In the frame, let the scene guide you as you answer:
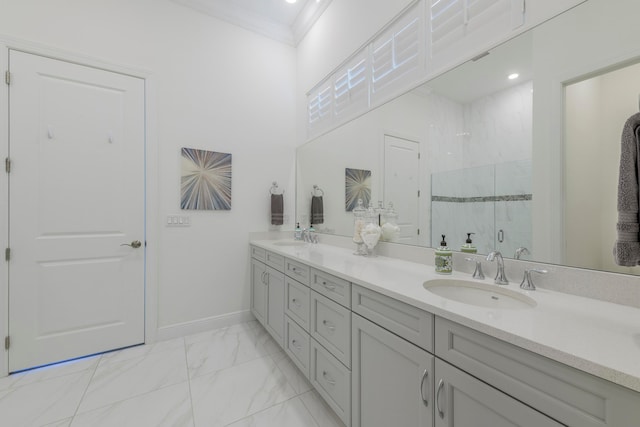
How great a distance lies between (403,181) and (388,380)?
1.26m

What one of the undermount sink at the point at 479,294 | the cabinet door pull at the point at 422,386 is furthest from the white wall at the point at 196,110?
the cabinet door pull at the point at 422,386

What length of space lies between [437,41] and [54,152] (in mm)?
2834

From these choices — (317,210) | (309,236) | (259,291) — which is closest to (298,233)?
(309,236)

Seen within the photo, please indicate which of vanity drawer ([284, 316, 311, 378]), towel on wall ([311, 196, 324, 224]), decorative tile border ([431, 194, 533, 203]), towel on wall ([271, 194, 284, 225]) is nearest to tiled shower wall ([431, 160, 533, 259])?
decorative tile border ([431, 194, 533, 203])

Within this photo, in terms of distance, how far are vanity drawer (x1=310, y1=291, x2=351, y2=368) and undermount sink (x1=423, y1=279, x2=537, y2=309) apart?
0.46 m

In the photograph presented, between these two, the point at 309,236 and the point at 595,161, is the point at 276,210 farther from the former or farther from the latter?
the point at 595,161

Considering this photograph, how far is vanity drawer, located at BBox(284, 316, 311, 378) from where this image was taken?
169cm

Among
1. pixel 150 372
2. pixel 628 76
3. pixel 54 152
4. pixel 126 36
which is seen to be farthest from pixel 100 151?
pixel 628 76

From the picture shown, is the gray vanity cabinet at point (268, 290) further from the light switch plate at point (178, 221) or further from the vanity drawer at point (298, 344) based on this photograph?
the light switch plate at point (178, 221)

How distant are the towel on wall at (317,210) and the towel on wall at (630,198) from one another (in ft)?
7.19

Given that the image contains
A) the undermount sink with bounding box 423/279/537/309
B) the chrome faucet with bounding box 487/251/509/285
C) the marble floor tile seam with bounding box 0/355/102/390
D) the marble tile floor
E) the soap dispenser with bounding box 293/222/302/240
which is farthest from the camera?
the soap dispenser with bounding box 293/222/302/240

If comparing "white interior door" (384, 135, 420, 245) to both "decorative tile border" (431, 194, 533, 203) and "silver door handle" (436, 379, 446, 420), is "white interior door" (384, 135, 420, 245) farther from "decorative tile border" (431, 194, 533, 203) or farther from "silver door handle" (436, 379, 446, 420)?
"silver door handle" (436, 379, 446, 420)

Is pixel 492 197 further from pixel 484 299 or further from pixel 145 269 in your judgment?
pixel 145 269

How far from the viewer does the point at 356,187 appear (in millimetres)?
2297
